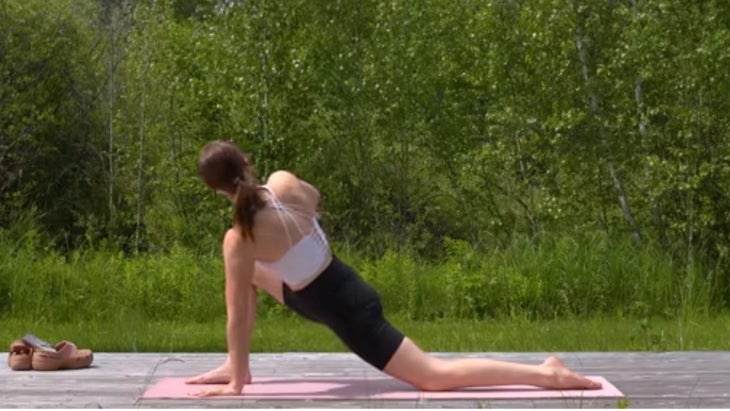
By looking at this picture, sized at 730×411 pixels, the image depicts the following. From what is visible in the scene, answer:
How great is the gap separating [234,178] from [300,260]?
39 centimetres

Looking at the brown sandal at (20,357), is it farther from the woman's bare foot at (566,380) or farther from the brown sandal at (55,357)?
the woman's bare foot at (566,380)

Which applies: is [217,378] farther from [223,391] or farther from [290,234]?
[290,234]

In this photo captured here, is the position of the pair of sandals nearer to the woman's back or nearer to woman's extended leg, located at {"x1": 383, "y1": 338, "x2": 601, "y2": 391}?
the woman's back

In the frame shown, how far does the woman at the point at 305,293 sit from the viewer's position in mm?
4844

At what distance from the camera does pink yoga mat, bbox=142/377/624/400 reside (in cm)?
469

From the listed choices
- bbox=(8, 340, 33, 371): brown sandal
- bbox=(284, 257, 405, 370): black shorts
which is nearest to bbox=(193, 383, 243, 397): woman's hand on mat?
bbox=(284, 257, 405, 370): black shorts

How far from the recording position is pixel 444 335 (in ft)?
32.1

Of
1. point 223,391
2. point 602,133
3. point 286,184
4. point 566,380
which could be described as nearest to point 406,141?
point 602,133

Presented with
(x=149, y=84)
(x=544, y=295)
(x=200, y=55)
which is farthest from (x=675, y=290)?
(x=149, y=84)

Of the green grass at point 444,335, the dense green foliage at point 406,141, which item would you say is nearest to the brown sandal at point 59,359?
the green grass at point 444,335

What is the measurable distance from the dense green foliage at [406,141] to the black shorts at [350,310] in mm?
6743

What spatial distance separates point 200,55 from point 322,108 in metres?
1.80

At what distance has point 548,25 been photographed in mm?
14328

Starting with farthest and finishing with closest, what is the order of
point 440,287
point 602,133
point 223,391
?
1. point 602,133
2. point 440,287
3. point 223,391
